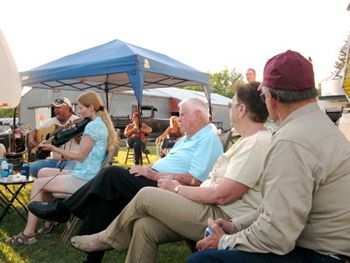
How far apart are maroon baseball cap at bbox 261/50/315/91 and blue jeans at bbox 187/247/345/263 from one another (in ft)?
2.14

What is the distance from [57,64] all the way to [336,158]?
22.8 ft

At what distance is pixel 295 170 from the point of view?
1461 millimetres

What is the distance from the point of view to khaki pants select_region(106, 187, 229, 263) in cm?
238

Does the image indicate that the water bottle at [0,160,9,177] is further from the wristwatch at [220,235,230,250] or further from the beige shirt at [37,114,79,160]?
the wristwatch at [220,235,230,250]

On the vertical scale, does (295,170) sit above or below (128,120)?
above

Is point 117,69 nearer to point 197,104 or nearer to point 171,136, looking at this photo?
point 171,136

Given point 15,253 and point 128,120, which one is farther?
point 128,120

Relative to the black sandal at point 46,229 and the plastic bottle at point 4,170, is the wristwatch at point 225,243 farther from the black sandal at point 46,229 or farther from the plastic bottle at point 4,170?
the plastic bottle at point 4,170

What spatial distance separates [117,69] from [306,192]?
5587 millimetres

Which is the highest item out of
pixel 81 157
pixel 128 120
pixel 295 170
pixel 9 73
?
pixel 9 73

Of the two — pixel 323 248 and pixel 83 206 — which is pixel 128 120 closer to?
pixel 83 206

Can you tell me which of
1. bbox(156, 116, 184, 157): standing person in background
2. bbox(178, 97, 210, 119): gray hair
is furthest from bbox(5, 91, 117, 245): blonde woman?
bbox(156, 116, 184, 157): standing person in background

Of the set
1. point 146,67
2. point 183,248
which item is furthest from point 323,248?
point 146,67

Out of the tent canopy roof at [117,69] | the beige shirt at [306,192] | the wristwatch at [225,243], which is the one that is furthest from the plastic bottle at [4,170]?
the beige shirt at [306,192]
